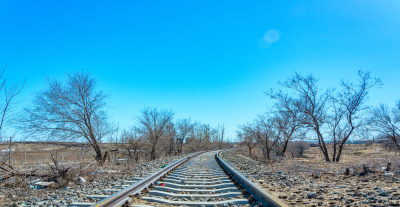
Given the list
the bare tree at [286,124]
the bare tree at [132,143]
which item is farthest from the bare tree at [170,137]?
the bare tree at [286,124]

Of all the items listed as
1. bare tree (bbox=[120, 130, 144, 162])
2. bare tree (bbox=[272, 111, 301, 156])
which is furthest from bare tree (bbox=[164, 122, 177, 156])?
bare tree (bbox=[272, 111, 301, 156])

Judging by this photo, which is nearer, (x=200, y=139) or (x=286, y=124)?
(x=286, y=124)

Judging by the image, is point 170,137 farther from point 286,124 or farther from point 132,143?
point 286,124

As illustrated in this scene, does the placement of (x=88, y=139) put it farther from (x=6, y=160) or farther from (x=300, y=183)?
(x=300, y=183)

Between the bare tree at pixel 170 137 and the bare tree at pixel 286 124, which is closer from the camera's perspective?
the bare tree at pixel 286 124

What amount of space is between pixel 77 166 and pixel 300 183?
6.82 meters

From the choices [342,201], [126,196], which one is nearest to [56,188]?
[126,196]

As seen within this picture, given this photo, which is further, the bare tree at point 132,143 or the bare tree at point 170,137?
the bare tree at point 170,137

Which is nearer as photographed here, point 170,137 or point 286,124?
point 286,124

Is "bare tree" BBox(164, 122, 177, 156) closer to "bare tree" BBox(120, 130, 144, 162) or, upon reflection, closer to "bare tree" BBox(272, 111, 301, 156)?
"bare tree" BBox(120, 130, 144, 162)

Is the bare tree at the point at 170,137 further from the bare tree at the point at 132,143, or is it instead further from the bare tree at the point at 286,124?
the bare tree at the point at 286,124

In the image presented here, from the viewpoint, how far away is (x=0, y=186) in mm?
6723

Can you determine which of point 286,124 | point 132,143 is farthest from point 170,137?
point 286,124

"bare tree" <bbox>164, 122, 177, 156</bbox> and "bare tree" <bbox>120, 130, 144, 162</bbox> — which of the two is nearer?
"bare tree" <bbox>120, 130, 144, 162</bbox>
